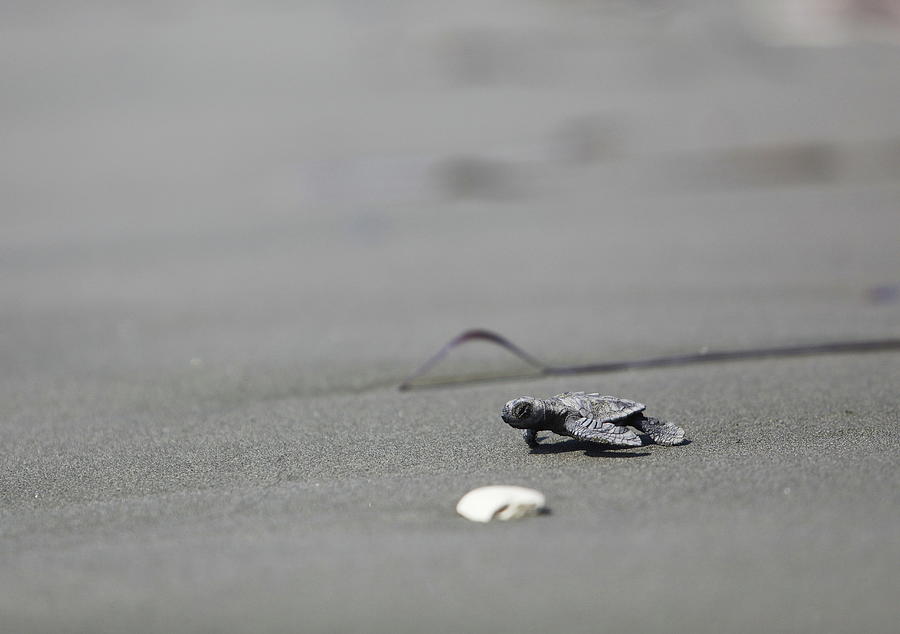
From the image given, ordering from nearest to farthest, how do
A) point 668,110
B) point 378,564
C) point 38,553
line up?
point 378,564, point 38,553, point 668,110

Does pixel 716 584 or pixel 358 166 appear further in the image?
pixel 358 166

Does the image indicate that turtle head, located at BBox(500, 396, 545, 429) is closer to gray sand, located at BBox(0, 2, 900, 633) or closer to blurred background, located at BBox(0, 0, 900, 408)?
gray sand, located at BBox(0, 2, 900, 633)

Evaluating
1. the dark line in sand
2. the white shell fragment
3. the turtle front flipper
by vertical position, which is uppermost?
the dark line in sand

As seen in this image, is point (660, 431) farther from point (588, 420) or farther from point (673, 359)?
point (673, 359)

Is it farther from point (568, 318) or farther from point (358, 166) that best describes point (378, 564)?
point (358, 166)

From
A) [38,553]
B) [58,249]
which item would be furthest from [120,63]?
[38,553]

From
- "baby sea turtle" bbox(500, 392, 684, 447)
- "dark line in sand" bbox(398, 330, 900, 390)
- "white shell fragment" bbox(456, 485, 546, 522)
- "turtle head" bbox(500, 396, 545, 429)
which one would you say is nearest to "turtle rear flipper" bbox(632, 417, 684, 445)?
"baby sea turtle" bbox(500, 392, 684, 447)

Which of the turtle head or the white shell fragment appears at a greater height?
the turtle head
